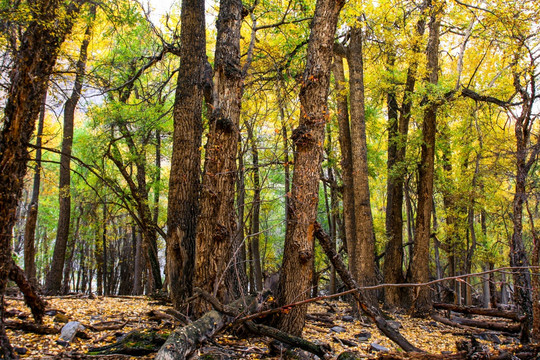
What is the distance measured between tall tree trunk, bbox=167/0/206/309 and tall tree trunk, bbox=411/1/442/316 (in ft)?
21.1

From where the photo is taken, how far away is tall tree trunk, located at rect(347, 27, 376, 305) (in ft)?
28.5

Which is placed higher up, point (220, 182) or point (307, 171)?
point (307, 171)

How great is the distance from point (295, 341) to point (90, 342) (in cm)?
233

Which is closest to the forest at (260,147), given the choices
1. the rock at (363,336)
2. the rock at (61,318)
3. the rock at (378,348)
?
the rock at (61,318)

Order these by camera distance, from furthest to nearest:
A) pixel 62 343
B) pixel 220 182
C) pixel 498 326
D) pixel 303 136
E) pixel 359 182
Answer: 1. pixel 359 182
2. pixel 498 326
3. pixel 303 136
4. pixel 220 182
5. pixel 62 343

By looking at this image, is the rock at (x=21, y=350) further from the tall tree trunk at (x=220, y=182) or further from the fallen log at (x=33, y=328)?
the tall tree trunk at (x=220, y=182)

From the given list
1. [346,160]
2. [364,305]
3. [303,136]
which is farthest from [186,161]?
[346,160]

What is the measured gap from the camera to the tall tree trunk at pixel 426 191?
956 centimetres

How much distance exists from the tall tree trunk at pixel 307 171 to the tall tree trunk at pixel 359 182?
4.33 meters

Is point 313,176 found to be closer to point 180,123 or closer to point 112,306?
point 180,123

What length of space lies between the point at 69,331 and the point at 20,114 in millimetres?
2488

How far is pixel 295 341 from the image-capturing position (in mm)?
4043

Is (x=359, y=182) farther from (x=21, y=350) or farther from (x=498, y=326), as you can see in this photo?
(x=21, y=350)

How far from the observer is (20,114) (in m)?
3.35
